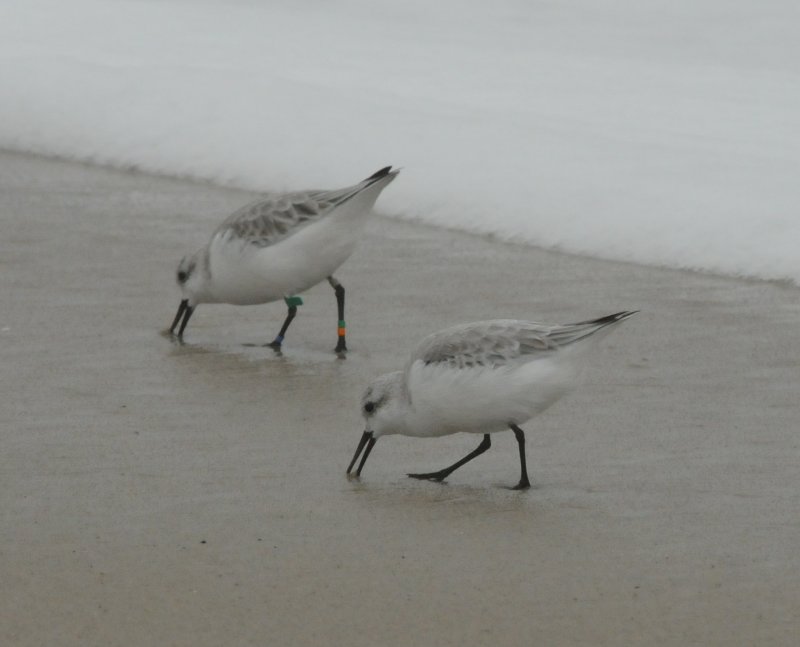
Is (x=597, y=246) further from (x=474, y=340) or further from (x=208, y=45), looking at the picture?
(x=208, y=45)

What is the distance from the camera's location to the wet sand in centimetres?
439

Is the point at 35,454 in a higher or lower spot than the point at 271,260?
lower

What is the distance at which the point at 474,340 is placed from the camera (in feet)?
18.9

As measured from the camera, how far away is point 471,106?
39.2 ft

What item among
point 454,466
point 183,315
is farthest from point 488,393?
point 183,315

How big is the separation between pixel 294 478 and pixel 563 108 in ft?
22.3

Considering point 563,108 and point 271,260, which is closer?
point 271,260

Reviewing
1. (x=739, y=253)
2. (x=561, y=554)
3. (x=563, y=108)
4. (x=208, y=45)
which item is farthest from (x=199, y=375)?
(x=208, y=45)

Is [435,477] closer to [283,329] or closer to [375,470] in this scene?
[375,470]

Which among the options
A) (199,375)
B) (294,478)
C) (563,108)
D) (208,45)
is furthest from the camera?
(208,45)

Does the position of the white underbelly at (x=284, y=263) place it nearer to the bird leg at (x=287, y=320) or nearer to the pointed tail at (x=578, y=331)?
the bird leg at (x=287, y=320)

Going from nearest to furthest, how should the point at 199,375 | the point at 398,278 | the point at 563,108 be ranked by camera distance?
the point at 199,375 → the point at 398,278 → the point at 563,108

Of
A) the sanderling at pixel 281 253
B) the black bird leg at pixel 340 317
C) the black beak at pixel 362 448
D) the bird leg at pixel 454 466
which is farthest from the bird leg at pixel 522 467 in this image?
the sanderling at pixel 281 253

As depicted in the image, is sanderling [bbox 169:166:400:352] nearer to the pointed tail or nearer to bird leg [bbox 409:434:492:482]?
bird leg [bbox 409:434:492:482]
